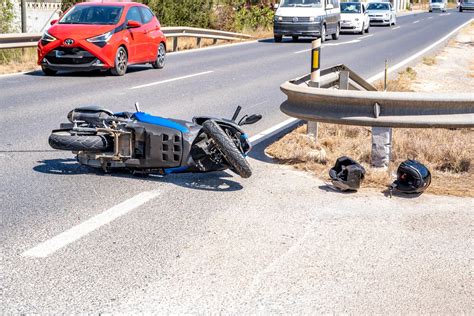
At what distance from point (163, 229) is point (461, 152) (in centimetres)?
366

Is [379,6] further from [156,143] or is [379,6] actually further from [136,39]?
[156,143]

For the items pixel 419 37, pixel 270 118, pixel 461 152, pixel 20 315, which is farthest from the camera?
pixel 419 37

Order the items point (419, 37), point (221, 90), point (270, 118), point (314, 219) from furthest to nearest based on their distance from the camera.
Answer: point (419, 37) → point (221, 90) → point (270, 118) → point (314, 219)

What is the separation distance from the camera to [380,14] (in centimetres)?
4716

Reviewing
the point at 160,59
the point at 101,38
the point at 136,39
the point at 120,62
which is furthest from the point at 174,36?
the point at 101,38

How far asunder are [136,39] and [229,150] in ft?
38.4

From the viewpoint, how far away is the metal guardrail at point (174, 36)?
19.1m

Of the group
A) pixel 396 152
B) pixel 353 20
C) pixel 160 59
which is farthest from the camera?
pixel 353 20

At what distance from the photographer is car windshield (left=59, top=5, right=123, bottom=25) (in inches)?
686

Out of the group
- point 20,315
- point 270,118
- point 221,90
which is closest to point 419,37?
point 221,90

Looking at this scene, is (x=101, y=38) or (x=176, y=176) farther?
(x=101, y=38)

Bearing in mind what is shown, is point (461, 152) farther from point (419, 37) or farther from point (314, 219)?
point (419, 37)

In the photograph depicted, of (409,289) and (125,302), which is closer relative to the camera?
(125,302)

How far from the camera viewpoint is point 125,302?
4.27 m
